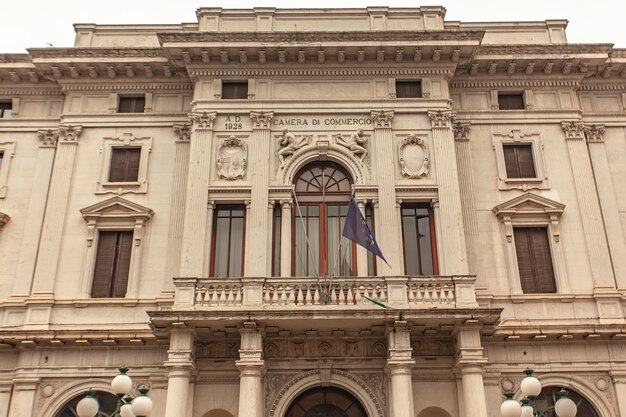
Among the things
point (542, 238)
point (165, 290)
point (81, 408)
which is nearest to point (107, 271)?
point (165, 290)

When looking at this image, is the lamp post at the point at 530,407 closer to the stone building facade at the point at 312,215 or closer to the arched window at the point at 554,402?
the stone building facade at the point at 312,215

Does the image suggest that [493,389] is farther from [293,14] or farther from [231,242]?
[293,14]

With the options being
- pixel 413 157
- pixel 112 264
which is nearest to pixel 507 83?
pixel 413 157

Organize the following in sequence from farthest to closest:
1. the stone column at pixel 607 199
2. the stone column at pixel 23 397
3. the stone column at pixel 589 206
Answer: the stone column at pixel 607 199 → the stone column at pixel 589 206 → the stone column at pixel 23 397

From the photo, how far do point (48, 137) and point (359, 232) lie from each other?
1296 cm

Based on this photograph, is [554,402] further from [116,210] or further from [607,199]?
[116,210]

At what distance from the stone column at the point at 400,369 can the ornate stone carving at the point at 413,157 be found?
585cm

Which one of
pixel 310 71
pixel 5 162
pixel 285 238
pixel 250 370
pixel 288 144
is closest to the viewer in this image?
pixel 250 370

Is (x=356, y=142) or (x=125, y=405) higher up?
(x=356, y=142)

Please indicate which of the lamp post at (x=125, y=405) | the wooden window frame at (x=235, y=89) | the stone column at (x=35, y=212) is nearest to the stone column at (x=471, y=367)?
the lamp post at (x=125, y=405)

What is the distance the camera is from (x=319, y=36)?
22719 millimetres

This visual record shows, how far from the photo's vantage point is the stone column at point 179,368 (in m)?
18.0

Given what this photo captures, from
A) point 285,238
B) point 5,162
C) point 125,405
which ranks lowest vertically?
point 125,405

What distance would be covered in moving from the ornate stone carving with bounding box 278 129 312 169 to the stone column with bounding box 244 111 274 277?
464 millimetres
